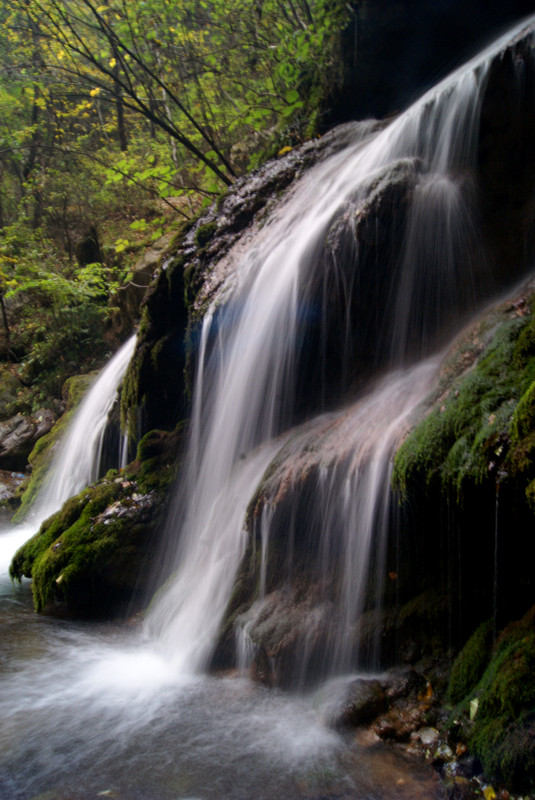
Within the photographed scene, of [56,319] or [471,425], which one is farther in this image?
[56,319]

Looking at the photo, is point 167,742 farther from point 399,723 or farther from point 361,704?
point 399,723

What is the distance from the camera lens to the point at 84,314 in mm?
12672

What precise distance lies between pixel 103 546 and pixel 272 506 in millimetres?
2260

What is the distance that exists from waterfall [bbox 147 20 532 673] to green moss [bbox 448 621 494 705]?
68cm

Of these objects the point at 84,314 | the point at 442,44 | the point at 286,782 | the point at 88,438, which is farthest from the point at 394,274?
the point at 84,314

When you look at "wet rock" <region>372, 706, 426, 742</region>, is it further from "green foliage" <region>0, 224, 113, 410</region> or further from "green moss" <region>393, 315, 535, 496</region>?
"green foliage" <region>0, 224, 113, 410</region>

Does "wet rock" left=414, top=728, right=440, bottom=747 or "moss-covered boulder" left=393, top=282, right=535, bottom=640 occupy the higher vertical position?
"moss-covered boulder" left=393, top=282, right=535, bottom=640

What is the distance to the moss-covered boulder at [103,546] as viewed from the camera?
489 centimetres

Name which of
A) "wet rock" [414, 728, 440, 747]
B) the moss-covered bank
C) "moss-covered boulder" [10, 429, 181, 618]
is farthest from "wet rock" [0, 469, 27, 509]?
"wet rock" [414, 728, 440, 747]

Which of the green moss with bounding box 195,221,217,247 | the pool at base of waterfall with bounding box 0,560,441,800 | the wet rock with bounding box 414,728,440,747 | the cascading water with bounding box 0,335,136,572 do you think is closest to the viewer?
the pool at base of waterfall with bounding box 0,560,441,800

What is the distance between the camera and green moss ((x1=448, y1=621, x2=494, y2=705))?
245 cm

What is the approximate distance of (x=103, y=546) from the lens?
5062 millimetres

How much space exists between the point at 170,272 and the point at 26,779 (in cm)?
592

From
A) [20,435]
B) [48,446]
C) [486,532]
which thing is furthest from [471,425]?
[20,435]
